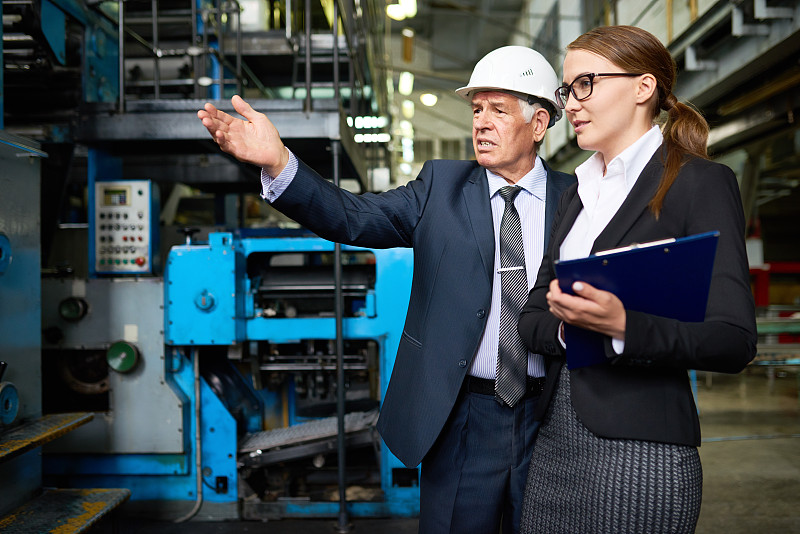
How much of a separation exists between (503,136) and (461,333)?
0.58 metres

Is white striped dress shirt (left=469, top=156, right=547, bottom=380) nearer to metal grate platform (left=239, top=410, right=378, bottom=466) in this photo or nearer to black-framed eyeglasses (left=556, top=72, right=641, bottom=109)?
black-framed eyeglasses (left=556, top=72, right=641, bottom=109)

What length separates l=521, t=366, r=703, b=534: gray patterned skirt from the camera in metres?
1.05

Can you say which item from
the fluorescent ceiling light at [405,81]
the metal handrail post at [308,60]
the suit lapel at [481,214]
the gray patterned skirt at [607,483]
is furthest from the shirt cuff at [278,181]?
the fluorescent ceiling light at [405,81]

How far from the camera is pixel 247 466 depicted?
3025 millimetres

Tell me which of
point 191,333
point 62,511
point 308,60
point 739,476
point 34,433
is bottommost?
point 739,476

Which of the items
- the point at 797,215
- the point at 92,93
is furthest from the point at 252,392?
the point at 797,215

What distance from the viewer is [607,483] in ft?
3.58

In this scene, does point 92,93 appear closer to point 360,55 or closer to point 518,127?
point 360,55

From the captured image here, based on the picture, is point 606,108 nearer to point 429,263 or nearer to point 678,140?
point 678,140

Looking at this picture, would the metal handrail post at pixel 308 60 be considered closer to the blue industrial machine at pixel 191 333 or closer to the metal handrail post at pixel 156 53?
the blue industrial machine at pixel 191 333

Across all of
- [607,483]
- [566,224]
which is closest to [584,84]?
[566,224]

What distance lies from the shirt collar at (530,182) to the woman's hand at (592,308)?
73 centimetres

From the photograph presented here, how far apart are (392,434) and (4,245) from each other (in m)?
1.71

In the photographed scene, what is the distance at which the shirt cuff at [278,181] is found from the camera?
132cm
